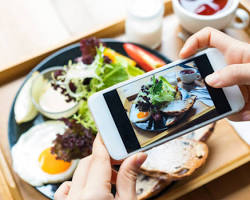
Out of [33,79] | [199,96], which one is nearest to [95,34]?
[33,79]

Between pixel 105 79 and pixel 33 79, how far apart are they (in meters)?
0.30

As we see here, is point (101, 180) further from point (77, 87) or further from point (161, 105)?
point (77, 87)

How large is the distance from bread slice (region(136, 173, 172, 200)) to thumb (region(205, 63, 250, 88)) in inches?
16.1

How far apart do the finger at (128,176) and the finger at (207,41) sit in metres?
0.34

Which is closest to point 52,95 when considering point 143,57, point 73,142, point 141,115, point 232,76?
point 73,142

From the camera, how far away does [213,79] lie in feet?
3.05

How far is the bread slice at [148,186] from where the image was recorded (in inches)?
44.1

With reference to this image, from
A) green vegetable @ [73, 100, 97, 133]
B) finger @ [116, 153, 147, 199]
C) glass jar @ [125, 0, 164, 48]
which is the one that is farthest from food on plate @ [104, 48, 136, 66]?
finger @ [116, 153, 147, 199]

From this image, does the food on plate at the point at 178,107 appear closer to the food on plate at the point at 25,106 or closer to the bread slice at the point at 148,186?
the bread slice at the point at 148,186

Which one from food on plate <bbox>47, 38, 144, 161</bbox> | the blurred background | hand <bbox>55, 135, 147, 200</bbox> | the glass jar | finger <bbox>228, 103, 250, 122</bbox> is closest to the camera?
hand <bbox>55, 135, 147, 200</bbox>

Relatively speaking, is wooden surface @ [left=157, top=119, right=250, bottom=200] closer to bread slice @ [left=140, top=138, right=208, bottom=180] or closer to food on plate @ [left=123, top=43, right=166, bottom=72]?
bread slice @ [left=140, top=138, right=208, bottom=180]

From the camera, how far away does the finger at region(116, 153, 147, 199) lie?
885 millimetres

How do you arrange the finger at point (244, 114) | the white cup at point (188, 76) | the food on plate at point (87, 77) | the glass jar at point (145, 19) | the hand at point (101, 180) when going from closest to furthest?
the hand at point (101, 180) → the white cup at point (188, 76) → the finger at point (244, 114) → the food on plate at point (87, 77) → the glass jar at point (145, 19)

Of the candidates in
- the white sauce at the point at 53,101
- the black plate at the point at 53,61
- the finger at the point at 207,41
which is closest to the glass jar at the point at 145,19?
the black plate at the point at 53,61
